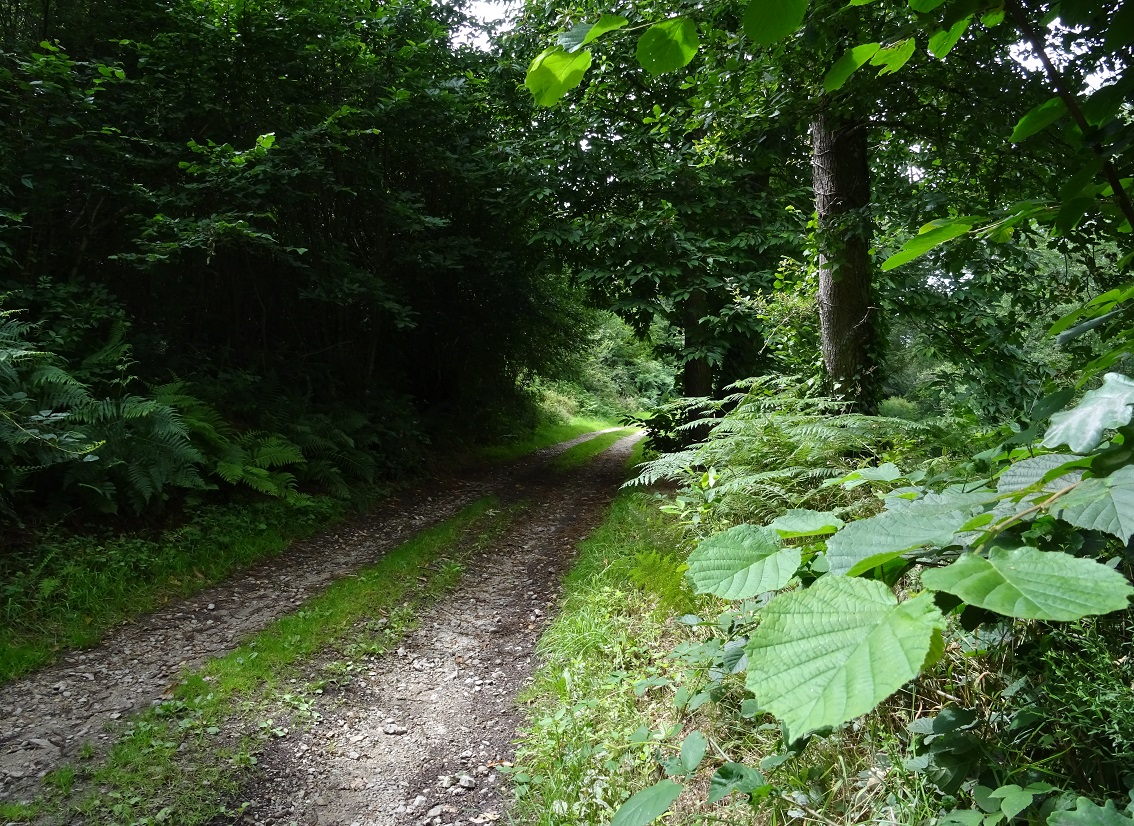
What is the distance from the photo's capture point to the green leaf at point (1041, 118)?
123 cm

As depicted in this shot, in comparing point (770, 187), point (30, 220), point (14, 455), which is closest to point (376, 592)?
point (14, 455)

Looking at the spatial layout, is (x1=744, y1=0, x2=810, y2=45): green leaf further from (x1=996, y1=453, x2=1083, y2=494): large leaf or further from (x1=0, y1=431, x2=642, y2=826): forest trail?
(x1=0, y1=431, x2=642, y2=826): forest trail

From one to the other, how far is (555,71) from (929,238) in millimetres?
791

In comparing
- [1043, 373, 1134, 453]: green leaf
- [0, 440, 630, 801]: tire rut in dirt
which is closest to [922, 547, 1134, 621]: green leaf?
[1043, 373, 1134, 453]: green leaf

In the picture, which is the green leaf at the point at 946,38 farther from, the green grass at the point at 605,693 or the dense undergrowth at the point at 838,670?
the green grass at the point at 605,693

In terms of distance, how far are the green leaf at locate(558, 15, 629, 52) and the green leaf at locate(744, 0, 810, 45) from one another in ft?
0.62

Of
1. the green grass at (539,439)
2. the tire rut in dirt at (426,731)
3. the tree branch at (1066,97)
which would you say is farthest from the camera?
the green grass at (539,439)

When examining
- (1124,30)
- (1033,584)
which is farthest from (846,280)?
(1033,584)

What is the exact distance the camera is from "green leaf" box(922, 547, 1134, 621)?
2.06 ft

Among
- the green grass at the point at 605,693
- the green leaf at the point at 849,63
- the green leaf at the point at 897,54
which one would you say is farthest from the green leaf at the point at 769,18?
the green grass at the point at 605,693

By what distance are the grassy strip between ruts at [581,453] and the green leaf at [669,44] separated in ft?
42.0

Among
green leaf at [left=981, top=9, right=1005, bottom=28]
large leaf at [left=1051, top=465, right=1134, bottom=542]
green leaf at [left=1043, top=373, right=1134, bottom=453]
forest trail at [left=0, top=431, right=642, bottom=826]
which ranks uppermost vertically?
green leaf at [left=981, top=9, right=1005, bottom=28]

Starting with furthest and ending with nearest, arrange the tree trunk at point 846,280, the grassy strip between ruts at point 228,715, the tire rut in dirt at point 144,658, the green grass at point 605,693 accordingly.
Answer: the tree trunk at point 846,280, the tire rut in dirt at point 144,658, the grassy strip between ruts at point 228,715, the green grass at point 605,693

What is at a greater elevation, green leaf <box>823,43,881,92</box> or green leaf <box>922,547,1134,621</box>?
green leaf <box>823,43,881,92</box>
